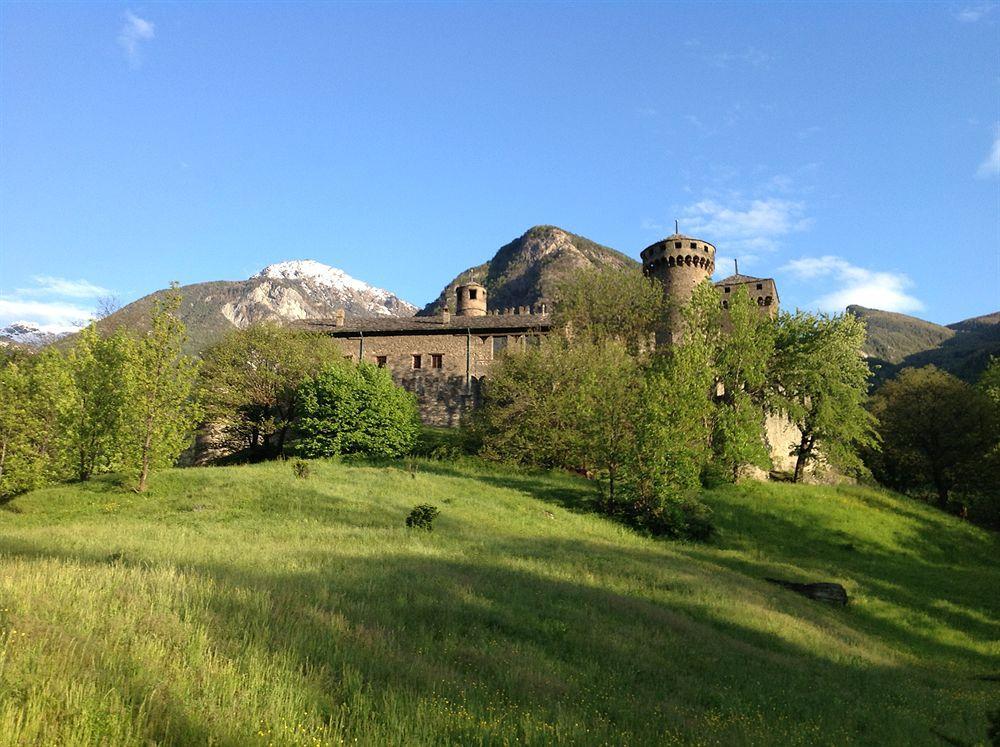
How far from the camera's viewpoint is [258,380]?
43500 mm

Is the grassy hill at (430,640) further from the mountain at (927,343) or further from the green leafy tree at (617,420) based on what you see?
the mountain at (927,343)

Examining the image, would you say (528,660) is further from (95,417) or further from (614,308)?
(614,308)

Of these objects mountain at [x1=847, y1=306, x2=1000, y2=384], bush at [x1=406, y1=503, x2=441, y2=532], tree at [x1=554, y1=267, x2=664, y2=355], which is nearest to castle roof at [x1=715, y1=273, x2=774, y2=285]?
tree at [x1=554, y1=267, x2=664, y2=355]

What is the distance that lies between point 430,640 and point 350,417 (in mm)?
32767

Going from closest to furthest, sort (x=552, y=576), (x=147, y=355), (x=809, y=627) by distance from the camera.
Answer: (x=552, y=576) < (x=809, y=627) < (x=147, y=355)

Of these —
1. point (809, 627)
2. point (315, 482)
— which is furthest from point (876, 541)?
point (315, 482)

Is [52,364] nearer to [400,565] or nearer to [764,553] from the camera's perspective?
[400,565]

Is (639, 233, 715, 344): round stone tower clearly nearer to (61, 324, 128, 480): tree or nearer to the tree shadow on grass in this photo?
(61, 324, 128, 480): tree

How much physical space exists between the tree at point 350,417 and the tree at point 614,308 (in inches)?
617

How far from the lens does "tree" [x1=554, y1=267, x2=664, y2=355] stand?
1927 inches

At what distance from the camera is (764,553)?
86.9 ft

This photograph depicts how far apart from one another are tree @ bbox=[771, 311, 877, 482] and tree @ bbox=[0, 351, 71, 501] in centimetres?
4021

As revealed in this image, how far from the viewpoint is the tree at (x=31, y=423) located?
80.3 feet

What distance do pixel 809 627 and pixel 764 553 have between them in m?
12.6
